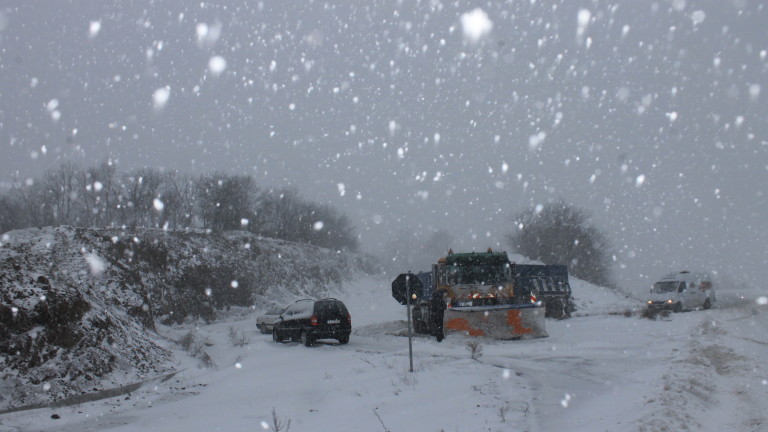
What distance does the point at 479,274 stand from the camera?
19312mm

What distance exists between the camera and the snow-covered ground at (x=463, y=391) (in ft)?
25.1

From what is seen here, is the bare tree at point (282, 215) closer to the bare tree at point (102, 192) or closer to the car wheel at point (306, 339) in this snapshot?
the bare tree at point (102, 192)

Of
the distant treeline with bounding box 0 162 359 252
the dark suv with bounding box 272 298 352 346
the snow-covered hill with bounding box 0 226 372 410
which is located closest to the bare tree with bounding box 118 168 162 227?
the distant treeline with bounding box 0 162 359 252

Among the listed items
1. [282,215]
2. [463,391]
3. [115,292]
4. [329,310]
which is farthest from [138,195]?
[463,391]

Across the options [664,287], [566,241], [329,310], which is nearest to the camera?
[329,310]

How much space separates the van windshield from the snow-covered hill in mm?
24857

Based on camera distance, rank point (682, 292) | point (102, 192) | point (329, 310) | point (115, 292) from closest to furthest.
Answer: point (329, 310) < point (115, 292) < point (682, 292) < point (102, 192)

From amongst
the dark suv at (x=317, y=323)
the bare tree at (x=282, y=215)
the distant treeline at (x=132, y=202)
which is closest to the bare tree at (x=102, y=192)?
the distant treeline at (x=132, y=202)

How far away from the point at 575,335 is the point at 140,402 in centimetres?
1420

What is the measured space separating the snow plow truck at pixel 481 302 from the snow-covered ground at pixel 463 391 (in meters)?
0.79

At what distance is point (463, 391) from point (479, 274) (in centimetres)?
1012

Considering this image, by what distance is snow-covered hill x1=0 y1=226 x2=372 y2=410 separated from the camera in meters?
10.9

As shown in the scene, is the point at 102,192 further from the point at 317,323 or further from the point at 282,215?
the point at 317,323

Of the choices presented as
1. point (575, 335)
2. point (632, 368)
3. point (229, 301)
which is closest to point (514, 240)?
point (229, 301)
